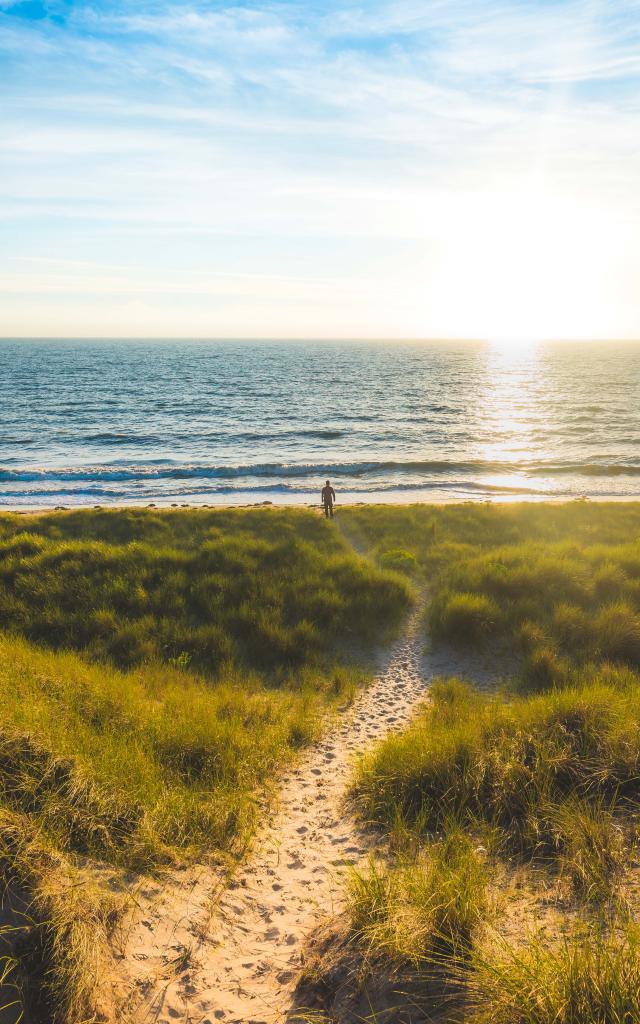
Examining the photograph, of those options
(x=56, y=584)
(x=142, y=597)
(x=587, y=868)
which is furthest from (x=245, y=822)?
(x=56, y=584)

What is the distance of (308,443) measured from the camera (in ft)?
151

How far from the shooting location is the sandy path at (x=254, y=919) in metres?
3.47

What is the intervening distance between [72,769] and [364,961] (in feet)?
9.91

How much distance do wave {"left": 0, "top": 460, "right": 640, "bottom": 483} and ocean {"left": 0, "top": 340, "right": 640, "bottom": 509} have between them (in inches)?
5.4

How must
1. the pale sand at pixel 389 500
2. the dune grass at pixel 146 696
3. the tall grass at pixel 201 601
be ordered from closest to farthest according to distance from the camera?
the dune grass at pixel 146 696 → the tall grass at pixel 201 601 → the pale sand at pixel 389 500

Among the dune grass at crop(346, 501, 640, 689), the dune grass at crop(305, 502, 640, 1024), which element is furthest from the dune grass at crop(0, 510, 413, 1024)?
the dune grass at crop(346, 501, 640, 689)

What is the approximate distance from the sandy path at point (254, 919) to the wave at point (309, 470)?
31364 millimetres

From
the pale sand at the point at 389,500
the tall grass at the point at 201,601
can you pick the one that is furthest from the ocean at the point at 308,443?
the tall grass at the point at 201,601

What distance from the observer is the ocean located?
1303 inches

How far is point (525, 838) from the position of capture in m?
4.57

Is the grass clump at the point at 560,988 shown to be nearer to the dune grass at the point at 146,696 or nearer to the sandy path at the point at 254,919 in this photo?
the sandy path at the point at 254,919

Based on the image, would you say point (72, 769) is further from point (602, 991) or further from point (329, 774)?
point (602, 991)

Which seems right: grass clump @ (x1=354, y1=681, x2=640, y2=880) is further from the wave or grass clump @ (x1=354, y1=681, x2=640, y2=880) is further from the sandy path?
the wave

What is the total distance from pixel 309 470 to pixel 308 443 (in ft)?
29.7
